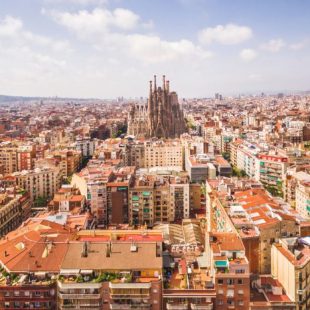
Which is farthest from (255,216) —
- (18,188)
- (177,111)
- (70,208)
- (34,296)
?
(177,111)

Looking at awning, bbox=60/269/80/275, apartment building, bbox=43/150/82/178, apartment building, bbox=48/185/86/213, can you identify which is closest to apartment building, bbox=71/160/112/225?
apartment building, bbox=48/185/86/213

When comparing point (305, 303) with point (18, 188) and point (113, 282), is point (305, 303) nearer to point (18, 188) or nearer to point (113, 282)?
point (113, 282)

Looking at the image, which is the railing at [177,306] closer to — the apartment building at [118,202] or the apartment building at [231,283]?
the apartment building at [231,283]

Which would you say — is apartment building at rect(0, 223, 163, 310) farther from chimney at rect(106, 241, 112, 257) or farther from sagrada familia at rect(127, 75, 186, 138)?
sagrada familia at rect(127, 75, 186, 138)

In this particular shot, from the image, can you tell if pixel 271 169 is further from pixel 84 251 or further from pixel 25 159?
pixel 84 251

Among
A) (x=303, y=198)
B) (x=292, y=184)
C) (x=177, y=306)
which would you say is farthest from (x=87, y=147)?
(x=177, y=306)
